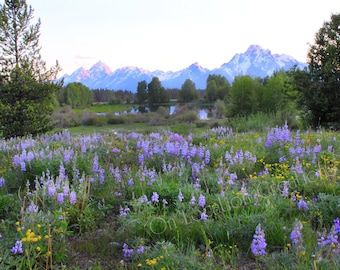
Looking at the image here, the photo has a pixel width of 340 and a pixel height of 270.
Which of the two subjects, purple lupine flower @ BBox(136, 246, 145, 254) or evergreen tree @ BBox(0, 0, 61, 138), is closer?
purple lupine flower @ BBox(136, 246, 145, 254)

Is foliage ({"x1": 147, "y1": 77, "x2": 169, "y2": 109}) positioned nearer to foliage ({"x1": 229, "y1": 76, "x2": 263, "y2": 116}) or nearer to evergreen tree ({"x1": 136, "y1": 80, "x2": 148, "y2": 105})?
evergreen tree ({"x1": 136, "y1": 80, "x2": 148, "y2": 105})

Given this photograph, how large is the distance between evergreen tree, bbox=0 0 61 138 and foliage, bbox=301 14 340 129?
11.3 metres

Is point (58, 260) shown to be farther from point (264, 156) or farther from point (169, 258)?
point (264, 156)

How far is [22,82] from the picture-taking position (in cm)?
1383

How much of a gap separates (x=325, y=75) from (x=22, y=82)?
42.3 ft

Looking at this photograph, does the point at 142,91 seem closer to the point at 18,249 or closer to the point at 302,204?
the point at 302,204

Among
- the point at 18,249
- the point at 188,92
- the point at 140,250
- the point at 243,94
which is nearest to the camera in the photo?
the point at 18,249

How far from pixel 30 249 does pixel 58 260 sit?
0.29 m

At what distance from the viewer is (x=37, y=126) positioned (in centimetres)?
1420

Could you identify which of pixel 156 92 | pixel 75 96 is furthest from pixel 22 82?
pixel 156 92

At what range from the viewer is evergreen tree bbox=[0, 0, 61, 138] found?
1352 cm

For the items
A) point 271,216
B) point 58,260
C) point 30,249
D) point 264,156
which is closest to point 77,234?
point 58,260

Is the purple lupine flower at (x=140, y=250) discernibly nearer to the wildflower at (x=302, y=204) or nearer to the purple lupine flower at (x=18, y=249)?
the purple lupine flower at (x=18, y=249)

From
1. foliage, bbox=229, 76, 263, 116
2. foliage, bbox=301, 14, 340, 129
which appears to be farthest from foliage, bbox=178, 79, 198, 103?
foliage, bbox=301, 14, 340, 129
